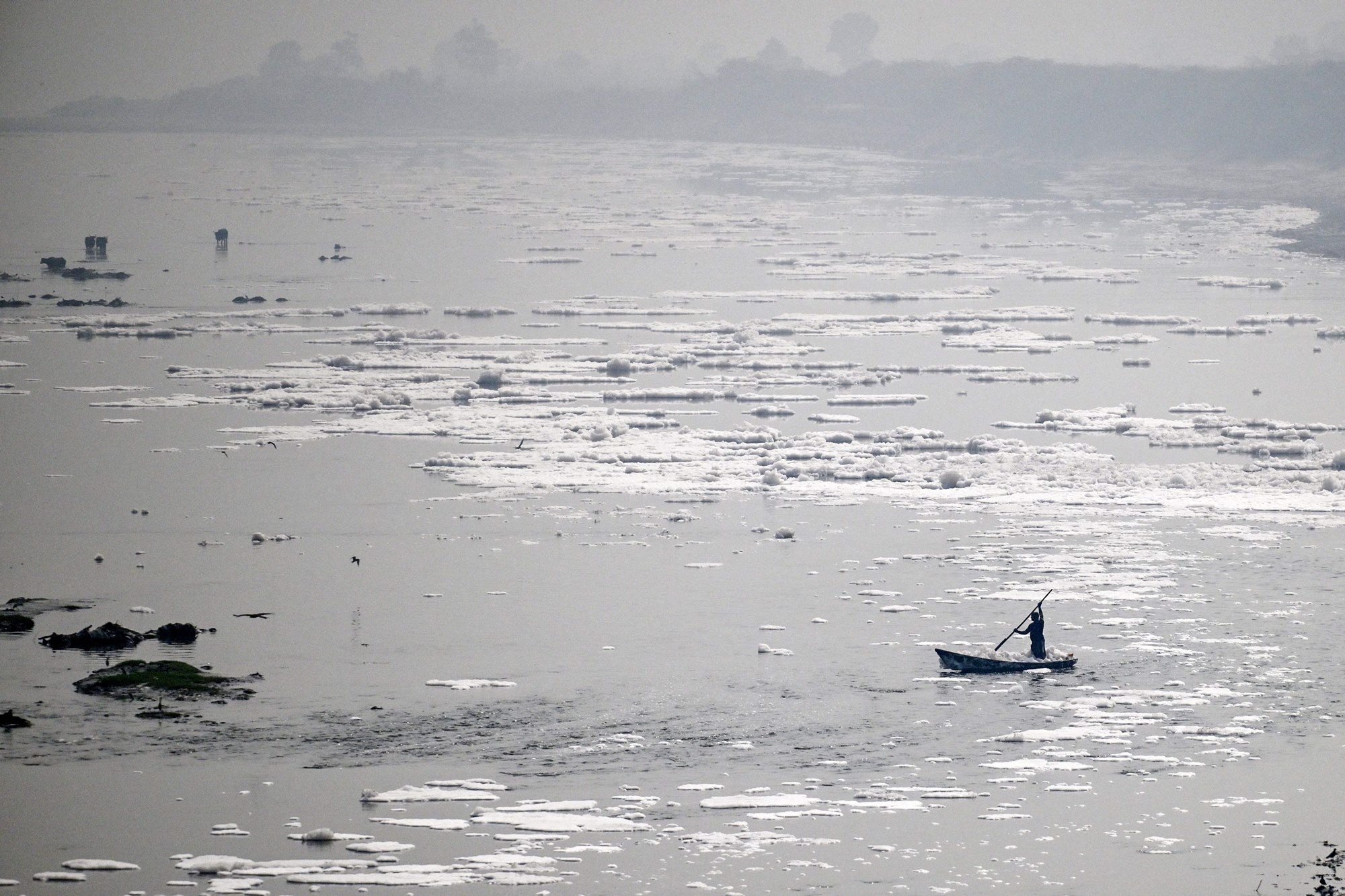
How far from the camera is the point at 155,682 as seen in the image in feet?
49.2

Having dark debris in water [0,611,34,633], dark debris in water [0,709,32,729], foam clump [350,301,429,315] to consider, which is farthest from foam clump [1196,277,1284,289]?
dark debris in water [0,709,32,729]

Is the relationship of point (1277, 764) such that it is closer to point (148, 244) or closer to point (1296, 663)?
point (1296, 663)

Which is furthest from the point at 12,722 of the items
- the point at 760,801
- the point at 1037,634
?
the point at 1037,634

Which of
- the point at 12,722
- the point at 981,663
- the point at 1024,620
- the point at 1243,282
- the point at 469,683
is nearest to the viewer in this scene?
the point at 12,722

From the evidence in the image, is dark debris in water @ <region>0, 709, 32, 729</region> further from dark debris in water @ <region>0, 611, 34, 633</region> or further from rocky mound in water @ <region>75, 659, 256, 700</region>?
dark debris in water @ <region>0, 611, 34, 633</region>

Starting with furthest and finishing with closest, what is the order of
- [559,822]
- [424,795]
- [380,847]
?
[424,795]
[559,822]
[380,847]

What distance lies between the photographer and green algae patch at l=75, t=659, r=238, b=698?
1484 centimetres

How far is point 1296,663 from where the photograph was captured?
636 inches

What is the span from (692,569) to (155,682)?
6.04 m

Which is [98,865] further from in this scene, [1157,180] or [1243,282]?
[1157,180]

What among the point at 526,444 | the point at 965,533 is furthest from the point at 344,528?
the point at 965,533

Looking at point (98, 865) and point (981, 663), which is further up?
point (981, 663)

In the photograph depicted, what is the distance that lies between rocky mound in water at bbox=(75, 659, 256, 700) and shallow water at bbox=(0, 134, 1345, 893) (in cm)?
24

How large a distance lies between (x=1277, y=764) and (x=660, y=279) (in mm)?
31948
